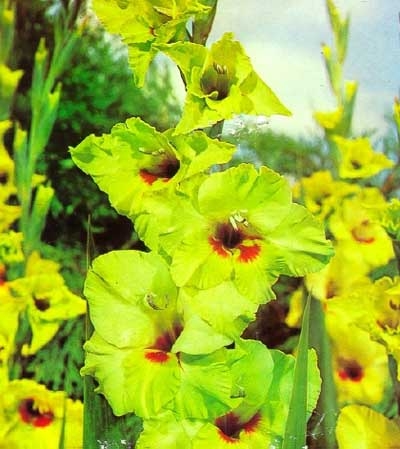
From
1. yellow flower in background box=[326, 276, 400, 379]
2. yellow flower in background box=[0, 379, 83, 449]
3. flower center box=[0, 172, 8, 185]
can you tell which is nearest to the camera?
yellow flower in background box=[326, 276, 400, 379]

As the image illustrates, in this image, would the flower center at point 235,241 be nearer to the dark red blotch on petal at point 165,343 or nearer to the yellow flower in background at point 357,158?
the dark red blotch on petal at point 165,343

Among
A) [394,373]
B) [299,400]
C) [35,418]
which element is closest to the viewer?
[299,400]

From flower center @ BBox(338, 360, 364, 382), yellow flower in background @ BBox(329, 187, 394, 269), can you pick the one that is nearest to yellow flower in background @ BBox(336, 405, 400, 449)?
flower center @ BBox(338, 360, 364, 382)

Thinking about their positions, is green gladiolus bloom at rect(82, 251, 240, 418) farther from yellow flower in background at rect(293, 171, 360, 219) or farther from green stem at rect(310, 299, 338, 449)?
yellow flower in background at rect(293, 171, 360, 219)

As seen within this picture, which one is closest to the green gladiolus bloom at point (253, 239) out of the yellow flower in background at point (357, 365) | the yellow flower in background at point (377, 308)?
the yellow flower in background at point (377, 308)

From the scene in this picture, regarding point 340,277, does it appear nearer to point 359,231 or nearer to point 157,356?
point 359,231

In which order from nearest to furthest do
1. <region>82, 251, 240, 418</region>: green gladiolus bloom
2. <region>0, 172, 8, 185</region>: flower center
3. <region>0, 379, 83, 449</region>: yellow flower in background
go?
<region>82, 251, 240, 418</region>: green gladiolus bloom, <region>0, 379, 83, 449</region>: yellow flower in background, <region>0, 172, 8, 185</region>: flower center

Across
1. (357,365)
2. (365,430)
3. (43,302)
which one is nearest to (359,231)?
(357,365)
